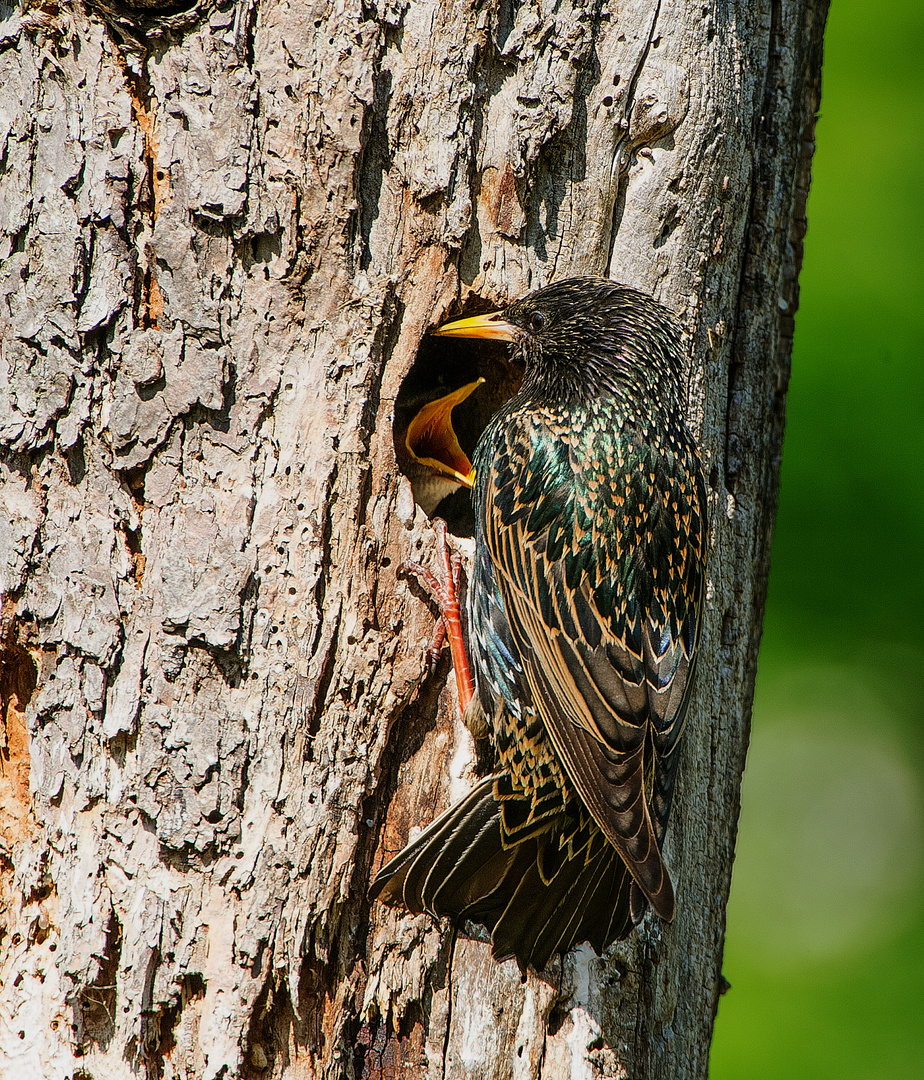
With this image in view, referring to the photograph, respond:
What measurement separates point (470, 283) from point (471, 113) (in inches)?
16.9

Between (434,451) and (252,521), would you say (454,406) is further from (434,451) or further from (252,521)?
(252,521)

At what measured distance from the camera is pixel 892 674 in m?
6.18

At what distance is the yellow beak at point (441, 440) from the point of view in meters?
3.59

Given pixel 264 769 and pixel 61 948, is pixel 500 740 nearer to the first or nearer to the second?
pixel 264 769

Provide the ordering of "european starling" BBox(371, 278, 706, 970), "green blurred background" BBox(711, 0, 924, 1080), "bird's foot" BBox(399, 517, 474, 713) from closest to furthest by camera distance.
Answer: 1. "european starling" BBox(371, 278, 706, 970)
2. "bird's foot" BBox(399, 517, 474, 713)
3. "green blurred background" BBox(711, 0, 924, 1080)

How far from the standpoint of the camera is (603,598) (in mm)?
2941

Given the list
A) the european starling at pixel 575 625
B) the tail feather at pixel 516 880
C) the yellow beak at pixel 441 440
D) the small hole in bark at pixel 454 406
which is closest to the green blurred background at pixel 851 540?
the small hole in bark at pixel 454 406

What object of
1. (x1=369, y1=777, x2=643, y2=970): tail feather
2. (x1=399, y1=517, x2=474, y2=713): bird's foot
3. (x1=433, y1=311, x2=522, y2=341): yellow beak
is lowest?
(x1=369, y1=777, x2=643, y2=970): tail feather

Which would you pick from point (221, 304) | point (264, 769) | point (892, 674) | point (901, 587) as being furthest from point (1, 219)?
point (892, 674)

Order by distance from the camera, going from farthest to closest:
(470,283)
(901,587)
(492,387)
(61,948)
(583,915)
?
(901,587) → (492,387) → (470,283) → (583,915) → (61,948)

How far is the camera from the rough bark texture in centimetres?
260

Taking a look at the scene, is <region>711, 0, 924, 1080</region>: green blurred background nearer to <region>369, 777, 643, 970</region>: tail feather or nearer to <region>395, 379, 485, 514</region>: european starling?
<region>395, 379, 485, 514</region>: european starling

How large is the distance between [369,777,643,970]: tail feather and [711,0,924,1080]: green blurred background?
2.74m

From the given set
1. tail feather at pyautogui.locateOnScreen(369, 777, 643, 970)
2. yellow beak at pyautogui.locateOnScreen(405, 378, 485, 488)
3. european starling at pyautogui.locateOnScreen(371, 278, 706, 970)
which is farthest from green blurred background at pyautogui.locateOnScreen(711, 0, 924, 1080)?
tail feather at pyautogui.locateOnScreen(369, 777, 643, 970)
